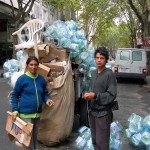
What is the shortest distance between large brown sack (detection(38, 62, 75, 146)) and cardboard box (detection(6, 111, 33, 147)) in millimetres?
1020

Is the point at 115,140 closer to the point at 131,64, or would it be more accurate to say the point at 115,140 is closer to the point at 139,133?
the point at 139,133

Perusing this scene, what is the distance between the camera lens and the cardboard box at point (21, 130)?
4.07 metres

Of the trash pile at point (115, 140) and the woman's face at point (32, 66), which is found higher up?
the woman's face at point (32, 66)

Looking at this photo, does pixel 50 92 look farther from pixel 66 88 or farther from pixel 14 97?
pixel 14 97

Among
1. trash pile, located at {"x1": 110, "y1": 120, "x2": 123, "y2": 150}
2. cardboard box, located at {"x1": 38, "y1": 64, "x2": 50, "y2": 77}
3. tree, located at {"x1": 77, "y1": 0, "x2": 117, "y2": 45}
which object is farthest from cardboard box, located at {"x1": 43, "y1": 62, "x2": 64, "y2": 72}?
tree, located at {"x1": 77, "y1": 0, "x2": 117, "y2": 45}

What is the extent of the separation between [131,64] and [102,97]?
1359 centimetres

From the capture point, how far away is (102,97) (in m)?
3.88

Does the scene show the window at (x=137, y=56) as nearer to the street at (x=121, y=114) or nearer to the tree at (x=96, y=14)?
the street at (x=121, y=114)

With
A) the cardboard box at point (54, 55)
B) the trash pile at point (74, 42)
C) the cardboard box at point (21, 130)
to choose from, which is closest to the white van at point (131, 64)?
the trash pile at point (74, 42)

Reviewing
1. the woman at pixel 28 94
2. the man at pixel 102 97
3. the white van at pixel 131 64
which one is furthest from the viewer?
the white van at pixel 131 64

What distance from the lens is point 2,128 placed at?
6.60 meters

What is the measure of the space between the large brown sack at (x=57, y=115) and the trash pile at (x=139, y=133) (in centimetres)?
112

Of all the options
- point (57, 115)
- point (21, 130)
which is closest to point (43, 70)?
point (57, 115)

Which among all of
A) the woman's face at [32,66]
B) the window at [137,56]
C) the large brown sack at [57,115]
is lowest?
the large brown sack at [57,115]
